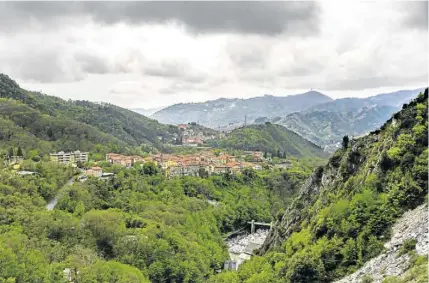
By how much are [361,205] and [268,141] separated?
12193cm

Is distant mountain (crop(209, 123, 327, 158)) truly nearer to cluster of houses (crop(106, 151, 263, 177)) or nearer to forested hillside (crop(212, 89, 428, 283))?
cluster of houses (crop(106, 151, 263, 177))

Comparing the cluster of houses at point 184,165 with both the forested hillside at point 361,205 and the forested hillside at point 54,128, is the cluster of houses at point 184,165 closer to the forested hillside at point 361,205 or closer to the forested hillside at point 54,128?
the forested hillside at point 54,128

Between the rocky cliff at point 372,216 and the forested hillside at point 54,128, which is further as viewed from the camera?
the forested hillside at point 54,128

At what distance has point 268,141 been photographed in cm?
14250

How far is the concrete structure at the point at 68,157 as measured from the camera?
6756cm

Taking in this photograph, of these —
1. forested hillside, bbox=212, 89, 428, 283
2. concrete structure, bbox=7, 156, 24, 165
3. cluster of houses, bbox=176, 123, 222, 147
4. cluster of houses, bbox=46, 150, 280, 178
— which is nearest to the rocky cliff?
forested hillside, bbox=212, 89, 428, 283

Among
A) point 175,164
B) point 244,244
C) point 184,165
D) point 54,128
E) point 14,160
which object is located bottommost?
point 244,244

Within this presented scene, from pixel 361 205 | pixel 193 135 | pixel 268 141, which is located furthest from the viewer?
pixel 193 135

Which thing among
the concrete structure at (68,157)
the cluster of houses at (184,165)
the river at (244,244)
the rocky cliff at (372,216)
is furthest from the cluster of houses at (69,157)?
the rocky cliff at (372,216)

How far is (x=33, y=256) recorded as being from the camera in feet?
87.2

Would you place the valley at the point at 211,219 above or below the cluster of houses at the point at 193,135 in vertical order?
below

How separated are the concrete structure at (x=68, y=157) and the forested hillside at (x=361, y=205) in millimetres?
45601

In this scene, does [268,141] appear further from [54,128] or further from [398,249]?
[398,249]

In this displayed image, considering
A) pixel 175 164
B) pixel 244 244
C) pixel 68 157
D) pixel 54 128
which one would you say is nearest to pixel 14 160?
pixel 68 157
